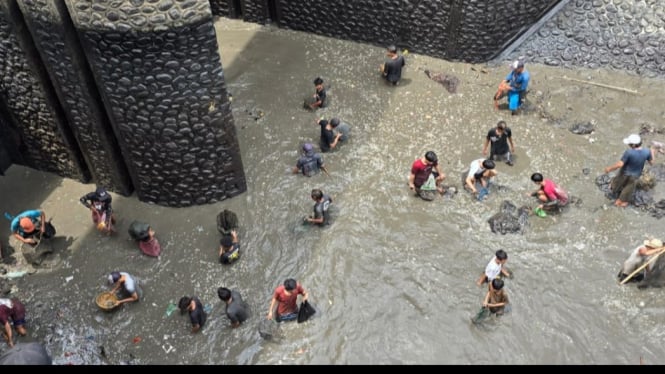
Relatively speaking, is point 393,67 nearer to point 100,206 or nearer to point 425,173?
point 425,173

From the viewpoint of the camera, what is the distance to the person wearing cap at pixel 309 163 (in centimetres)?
1034

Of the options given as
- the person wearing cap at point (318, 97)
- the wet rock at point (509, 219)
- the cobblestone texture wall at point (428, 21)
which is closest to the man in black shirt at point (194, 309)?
the wet rock at point (509, 219)

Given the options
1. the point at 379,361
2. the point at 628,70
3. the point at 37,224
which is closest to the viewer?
the point at 379,361

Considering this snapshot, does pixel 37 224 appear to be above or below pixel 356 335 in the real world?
above

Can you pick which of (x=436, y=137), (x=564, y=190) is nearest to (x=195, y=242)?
(x=436, y=137)

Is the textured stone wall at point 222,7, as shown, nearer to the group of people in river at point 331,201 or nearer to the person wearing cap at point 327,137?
the group of people in river at point 331,201

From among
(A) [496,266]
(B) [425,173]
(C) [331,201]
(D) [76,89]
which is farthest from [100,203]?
(A) [496,266]

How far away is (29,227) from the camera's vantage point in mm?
9039

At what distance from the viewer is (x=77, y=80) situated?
8773 millimetres

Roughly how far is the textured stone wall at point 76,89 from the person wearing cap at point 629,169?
855 centimetres

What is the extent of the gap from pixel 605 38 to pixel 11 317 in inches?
511

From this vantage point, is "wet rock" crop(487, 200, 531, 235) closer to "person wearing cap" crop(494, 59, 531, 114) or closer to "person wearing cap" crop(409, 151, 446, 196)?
"person wearing cap" crop(409, 151, 446, 196)

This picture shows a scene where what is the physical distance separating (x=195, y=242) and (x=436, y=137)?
16.8 feet
